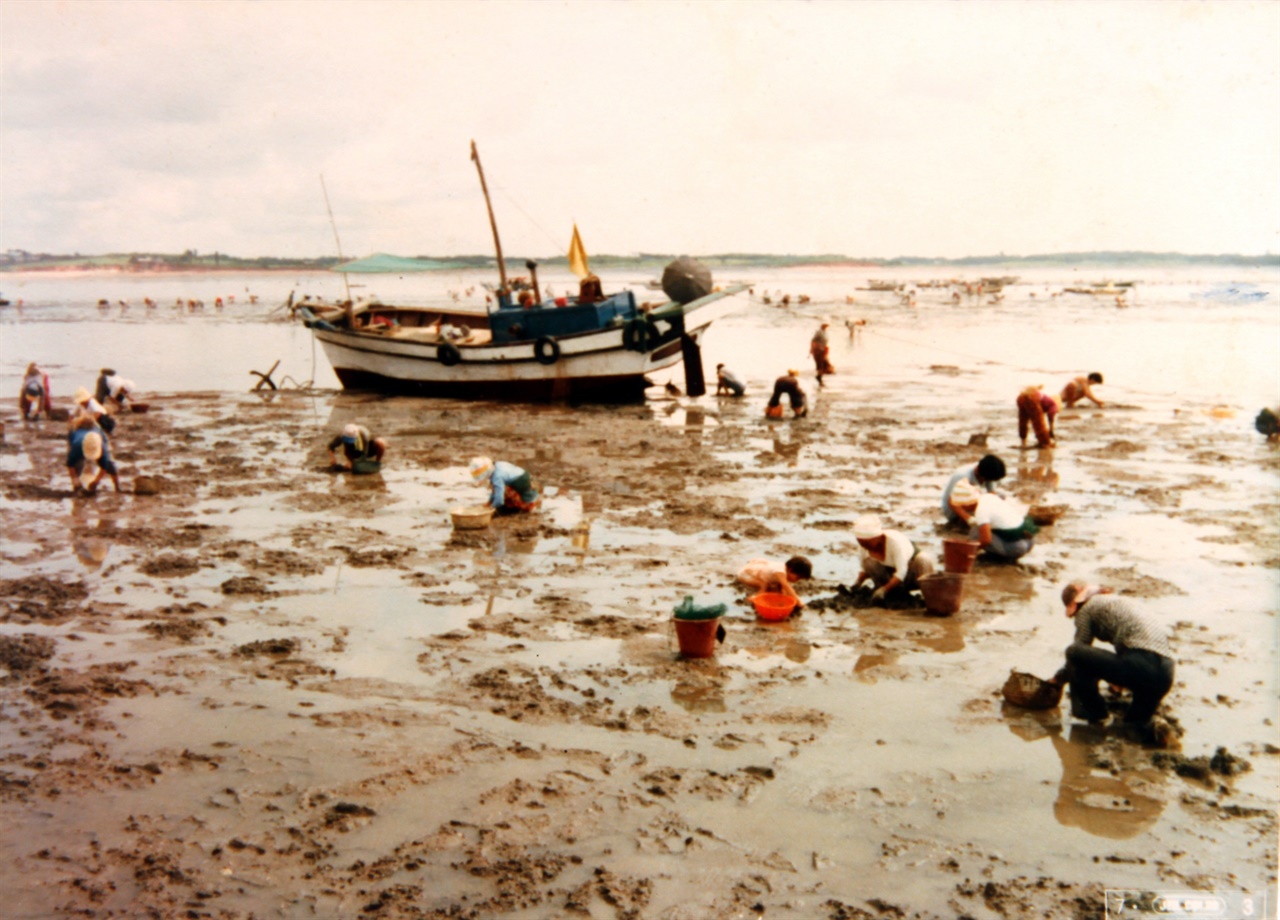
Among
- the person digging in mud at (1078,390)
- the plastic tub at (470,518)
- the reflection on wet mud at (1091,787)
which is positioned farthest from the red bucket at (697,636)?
the person digging in mud at (1078,390)

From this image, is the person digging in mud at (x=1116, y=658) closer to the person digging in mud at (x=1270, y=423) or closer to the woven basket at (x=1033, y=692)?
the woven basket at (x=1033, y=692)

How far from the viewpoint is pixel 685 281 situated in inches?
929

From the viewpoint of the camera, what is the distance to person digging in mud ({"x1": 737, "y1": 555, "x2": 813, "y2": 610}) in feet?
28.2

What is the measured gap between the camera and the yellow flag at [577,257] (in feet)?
76.3

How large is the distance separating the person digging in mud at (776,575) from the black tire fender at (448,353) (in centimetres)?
1437

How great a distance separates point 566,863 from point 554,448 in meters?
12.2

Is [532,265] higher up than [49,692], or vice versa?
[532,265]

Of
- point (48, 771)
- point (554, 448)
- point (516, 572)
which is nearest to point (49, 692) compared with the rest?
point (48, 771)

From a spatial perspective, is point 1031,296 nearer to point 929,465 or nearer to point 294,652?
point 929,465

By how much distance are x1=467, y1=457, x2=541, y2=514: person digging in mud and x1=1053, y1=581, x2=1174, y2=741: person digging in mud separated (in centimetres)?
697

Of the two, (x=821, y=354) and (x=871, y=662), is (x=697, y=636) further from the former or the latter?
(x=821, y=354)

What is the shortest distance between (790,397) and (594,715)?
13.1 m

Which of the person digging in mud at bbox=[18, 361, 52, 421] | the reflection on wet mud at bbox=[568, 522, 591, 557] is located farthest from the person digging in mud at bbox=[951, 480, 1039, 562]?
the person digging in mud at bbox=[18, 361, 52, 421]

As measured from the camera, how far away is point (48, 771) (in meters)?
6.00
